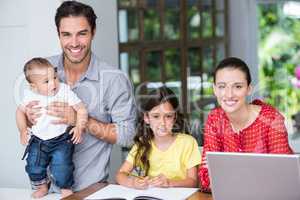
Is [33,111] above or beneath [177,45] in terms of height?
beneath

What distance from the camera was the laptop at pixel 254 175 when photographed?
166 cm

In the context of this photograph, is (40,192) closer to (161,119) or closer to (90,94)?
(90,94)

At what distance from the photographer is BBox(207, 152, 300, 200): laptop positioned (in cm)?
166

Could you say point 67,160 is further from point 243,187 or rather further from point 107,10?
point 107,10

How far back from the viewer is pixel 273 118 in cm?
212

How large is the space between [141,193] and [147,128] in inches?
16.6

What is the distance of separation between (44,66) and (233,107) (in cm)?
78

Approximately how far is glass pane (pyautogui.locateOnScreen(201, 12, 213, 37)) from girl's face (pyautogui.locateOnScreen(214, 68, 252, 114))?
12.5 feet

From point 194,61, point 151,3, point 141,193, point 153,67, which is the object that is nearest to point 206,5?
point 194,61

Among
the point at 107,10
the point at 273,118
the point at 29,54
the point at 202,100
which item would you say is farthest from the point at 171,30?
the point at 273,118

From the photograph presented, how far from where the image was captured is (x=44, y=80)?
90.6 inches

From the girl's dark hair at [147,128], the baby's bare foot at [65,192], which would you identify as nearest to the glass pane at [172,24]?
the girl's dark hair at [147,128]

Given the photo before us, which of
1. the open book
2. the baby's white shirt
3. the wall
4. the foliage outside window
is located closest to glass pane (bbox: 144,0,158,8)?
the foliage outside window

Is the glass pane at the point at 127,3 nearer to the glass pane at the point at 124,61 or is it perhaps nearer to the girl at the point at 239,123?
the glass pane at the point at 124,61
